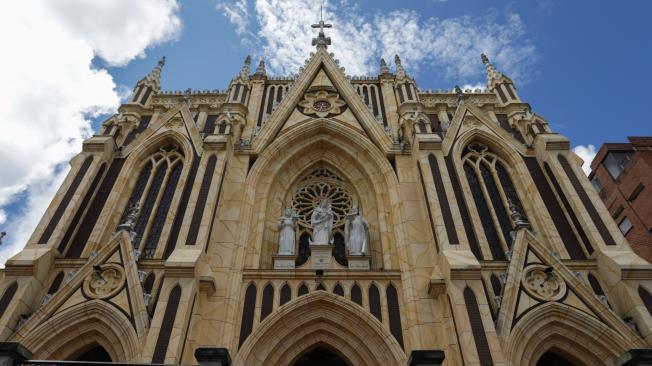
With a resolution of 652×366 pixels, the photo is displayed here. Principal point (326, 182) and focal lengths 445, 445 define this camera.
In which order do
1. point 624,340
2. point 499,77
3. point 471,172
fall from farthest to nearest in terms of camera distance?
1. point 499,77
2. point 471,172
3. point 624,340

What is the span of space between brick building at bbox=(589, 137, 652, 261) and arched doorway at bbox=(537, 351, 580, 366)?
1701 centimetres

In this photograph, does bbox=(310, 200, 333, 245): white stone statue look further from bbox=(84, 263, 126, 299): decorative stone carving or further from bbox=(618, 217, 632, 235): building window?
bbox=(618, 217, 632, 235): building window

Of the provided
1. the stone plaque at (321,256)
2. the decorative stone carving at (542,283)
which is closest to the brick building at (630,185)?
the decorative stone carving at (542,283)

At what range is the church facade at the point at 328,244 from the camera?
1220cm

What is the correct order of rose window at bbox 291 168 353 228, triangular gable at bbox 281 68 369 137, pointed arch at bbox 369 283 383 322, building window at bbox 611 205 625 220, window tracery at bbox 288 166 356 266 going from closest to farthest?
pointed arch at bbox 369 283 383 322 → window tracery at bbox 288 166 356 266 → rose window at bbox 291 168 353 228 → triangular gable at bbox 281 68 369 137 → building window at bbox 611 205 625 220

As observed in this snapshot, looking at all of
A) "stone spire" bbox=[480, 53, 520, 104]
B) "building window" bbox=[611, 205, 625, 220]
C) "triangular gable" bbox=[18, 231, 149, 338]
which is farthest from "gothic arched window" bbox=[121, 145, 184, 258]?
"building window" bbox=[611, 205, 625, 220]

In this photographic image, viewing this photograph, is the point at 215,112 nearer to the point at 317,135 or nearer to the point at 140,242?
the point at 317,135

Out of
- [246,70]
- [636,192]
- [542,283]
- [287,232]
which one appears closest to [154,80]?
[246,70]

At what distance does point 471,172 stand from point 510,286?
19.7 ft

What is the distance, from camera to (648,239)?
87.1ft

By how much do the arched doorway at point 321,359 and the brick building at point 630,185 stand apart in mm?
21693

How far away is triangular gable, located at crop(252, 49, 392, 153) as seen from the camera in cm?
1826

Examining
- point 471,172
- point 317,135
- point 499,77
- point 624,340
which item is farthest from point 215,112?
point 624,340

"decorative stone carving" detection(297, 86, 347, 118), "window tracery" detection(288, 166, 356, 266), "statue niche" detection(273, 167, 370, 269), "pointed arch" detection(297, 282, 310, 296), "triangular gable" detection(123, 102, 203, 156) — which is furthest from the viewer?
"decorative stone carving" detection(297, 86, 347, 118)
